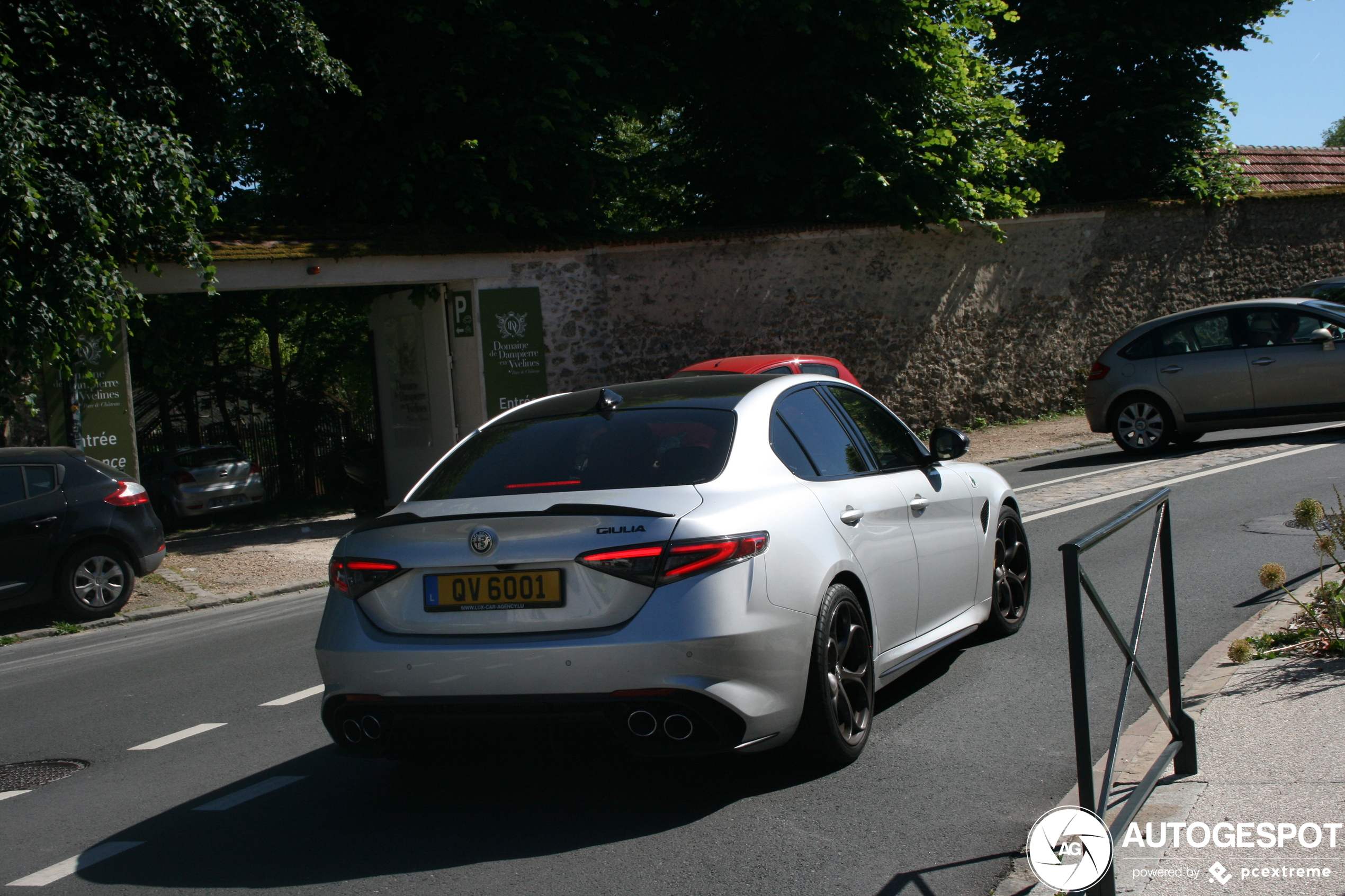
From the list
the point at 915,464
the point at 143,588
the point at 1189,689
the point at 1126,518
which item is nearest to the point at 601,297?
the point at 143,588

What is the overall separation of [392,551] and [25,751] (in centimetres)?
302

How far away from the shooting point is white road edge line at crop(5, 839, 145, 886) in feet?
13.4

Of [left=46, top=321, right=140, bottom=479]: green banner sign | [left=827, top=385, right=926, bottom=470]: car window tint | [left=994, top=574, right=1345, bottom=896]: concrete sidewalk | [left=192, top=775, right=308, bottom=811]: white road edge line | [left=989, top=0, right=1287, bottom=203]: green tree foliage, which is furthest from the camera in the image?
[left=989, top=0, right=1287, bottom=203]: green tree foliage

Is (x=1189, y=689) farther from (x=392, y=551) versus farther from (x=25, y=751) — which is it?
(x=25, y=751)

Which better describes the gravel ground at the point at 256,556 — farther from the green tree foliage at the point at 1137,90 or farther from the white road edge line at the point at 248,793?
the green tree foliage at the point at 1137,90

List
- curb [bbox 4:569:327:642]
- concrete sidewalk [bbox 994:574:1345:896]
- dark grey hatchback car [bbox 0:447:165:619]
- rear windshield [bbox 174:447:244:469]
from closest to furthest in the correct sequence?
concrete sidewalk [bbox 994:574:1345:896], dark grey hatchback car [bbox 0:447:165:619], curb [bbox 4:569:327:642], rear windshield [bbox 174:447:244:469]

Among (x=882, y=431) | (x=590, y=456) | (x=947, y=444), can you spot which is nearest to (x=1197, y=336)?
(x=947, y=444)

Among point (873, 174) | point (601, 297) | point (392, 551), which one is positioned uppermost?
point (873, 174)

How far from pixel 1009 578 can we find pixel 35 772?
16.8ft

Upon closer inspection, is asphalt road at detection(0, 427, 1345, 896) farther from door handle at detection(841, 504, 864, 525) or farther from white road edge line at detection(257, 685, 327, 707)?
door handle at detection(841, 504, 864, 525)

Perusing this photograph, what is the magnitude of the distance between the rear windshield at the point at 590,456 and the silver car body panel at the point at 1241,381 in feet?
38.3

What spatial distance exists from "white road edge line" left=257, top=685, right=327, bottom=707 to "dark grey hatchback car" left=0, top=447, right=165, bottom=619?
16.2 feet

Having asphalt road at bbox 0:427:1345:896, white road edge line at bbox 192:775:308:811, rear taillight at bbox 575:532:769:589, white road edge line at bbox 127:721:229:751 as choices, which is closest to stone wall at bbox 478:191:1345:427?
white road edge line at bbox 127:721:229:751

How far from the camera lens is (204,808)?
4.80 metres
